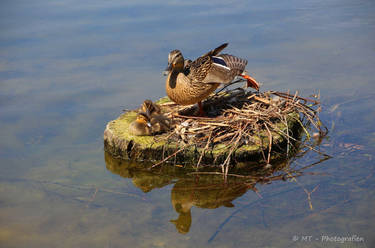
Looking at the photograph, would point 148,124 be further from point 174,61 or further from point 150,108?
point 174,61

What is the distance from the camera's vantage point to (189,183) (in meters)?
4.82

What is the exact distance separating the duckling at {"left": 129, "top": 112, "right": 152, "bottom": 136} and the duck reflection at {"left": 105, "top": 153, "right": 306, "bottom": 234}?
333 mm

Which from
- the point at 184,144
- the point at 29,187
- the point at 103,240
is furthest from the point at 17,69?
the point at 103,240

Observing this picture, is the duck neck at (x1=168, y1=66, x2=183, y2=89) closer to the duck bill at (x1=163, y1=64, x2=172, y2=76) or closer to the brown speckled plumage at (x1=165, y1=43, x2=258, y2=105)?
the brown speckled plumage at (x1=165, y1=43, x2=258, y2=105)

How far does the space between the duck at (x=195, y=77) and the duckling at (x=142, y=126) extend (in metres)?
0.41

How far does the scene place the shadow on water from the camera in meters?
4.50

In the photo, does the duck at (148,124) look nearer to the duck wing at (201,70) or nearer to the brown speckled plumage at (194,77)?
the brown speckled plumage at (194,77)

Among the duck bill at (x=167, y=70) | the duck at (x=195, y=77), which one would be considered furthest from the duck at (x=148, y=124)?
the duck bill at (x=167, y=70)

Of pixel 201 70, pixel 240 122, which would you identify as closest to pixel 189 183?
pixel 240 122

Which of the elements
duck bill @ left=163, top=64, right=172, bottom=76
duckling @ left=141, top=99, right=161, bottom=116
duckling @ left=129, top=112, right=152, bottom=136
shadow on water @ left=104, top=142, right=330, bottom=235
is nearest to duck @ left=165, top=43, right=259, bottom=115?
duck bill @ left=163, top=64, right=172, bottom=76

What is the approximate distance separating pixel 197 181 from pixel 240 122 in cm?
89

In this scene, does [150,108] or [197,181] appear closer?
[197,181]

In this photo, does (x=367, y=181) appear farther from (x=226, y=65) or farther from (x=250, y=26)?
(x=250, y=26)

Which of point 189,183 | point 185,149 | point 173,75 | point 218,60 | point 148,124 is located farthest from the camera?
point 218,60
